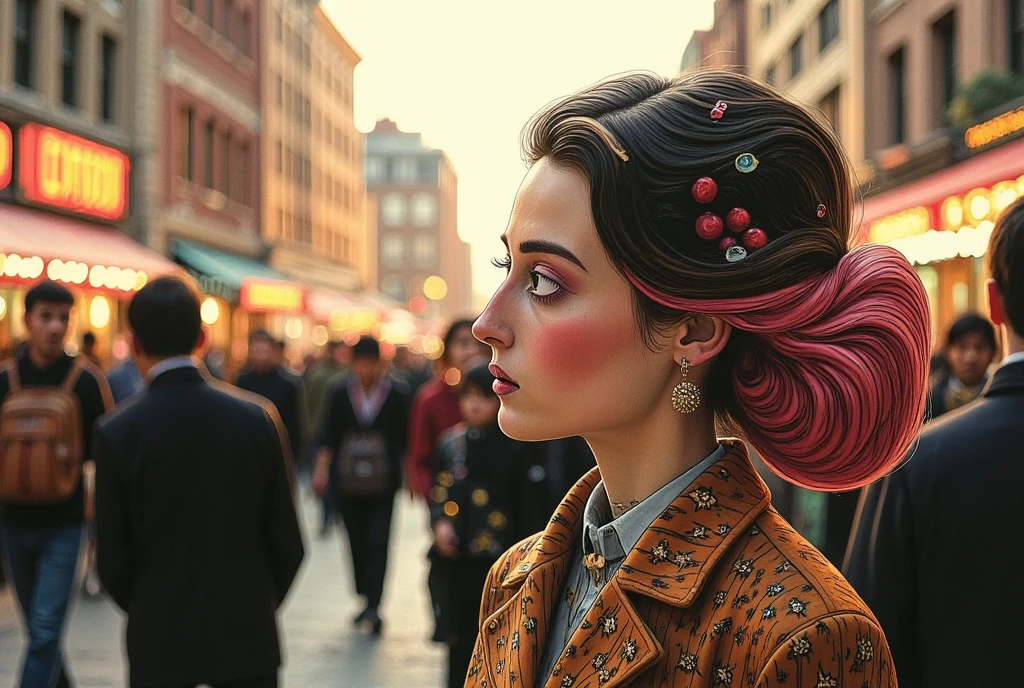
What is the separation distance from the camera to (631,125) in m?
1.41

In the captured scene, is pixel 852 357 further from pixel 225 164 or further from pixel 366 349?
pixel 225 164

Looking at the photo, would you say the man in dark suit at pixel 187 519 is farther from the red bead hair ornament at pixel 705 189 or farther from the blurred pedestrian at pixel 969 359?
the blurred pedestrian at pixel 969 359

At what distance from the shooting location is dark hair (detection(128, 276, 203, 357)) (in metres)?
3.79

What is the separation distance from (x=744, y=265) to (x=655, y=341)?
16 cm

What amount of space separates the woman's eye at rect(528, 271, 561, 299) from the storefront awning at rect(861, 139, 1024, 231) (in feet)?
27.0

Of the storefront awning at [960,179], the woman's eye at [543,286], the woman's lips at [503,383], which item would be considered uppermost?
the storefront awning at [960,179]

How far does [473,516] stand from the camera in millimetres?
4723

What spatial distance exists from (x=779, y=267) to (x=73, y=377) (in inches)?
185

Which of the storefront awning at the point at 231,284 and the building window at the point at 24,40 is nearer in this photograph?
the building window at the point at 24,40

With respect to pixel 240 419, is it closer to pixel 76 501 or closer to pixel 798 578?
pixel 76 501

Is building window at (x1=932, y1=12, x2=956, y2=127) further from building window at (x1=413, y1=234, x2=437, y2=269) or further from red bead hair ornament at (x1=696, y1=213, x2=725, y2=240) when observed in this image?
building window at (x1=413, y1=234, x2=437, y2=269)

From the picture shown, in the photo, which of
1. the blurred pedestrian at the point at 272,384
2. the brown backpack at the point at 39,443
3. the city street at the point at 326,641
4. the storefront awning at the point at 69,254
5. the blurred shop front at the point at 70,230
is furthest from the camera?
the blurred shop front at the point at 70,230

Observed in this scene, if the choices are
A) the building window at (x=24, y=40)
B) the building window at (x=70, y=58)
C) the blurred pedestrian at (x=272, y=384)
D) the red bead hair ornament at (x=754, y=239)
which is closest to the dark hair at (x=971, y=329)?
the red bead hair ornament at (x=754, y=239)

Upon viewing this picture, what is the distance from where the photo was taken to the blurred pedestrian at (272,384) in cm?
952
